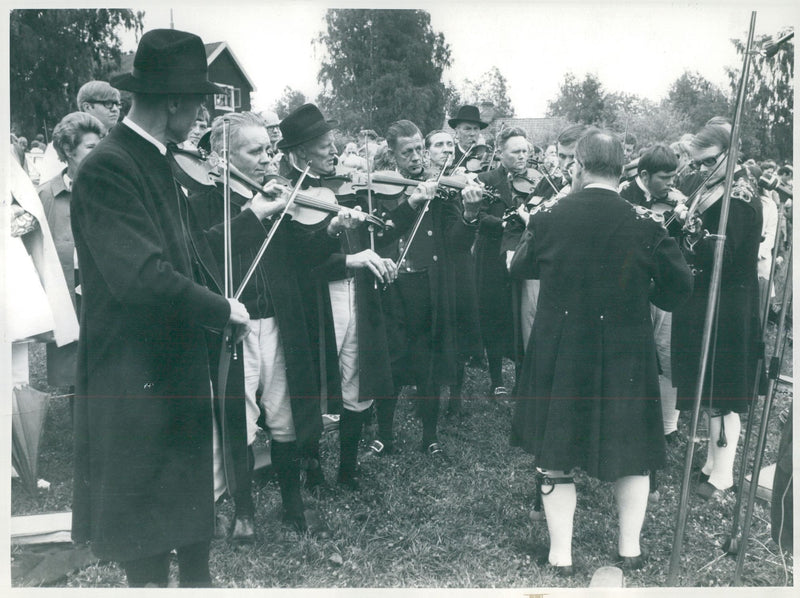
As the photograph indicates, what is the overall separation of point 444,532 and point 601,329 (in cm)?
135

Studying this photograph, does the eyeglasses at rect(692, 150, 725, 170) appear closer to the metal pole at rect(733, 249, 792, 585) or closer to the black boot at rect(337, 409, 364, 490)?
the metal pole at rect(733, 249, 792, 585)

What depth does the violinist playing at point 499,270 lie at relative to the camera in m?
5.34

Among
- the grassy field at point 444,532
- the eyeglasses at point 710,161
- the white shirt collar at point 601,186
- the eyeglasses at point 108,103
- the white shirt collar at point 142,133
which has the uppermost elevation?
the eyeglasses at point 108,103

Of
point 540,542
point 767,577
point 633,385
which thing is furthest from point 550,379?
point 767,577

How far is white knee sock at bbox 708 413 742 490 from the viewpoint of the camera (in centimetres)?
397

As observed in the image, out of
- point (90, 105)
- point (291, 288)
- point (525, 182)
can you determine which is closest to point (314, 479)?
point (291, 288)

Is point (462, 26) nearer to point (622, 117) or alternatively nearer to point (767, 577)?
point (622, 117)

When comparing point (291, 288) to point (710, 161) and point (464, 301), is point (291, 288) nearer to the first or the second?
point (464, 301)

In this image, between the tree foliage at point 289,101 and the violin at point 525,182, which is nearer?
the tree foliage at point 289,101

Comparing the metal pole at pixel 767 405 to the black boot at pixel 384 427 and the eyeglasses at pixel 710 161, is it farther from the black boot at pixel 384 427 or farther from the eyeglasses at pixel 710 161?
the black boot at pixel 384 427

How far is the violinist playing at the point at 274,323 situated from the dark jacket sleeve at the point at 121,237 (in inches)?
40.4

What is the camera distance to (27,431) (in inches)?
142

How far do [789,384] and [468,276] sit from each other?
7.24 ft

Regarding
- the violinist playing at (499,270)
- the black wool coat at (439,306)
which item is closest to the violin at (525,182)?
the violinist playing at (499,270)
